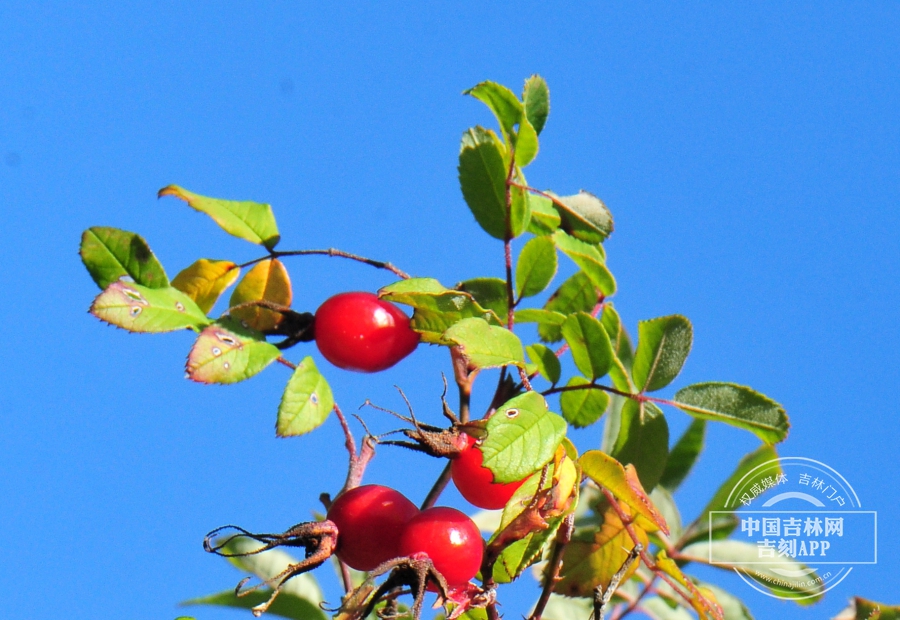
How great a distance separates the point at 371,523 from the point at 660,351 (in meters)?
0.76

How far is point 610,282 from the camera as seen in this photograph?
211 centimetres

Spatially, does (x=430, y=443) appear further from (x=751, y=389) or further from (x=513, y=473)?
(x=751, y=389)

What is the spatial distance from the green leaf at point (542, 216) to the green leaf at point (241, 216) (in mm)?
616

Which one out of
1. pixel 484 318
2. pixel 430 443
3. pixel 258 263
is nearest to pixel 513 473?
pixel 430 443

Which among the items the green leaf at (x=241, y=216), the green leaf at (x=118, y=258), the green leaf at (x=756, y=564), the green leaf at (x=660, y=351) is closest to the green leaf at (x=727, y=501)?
the green leaf at (x=756, y=564)

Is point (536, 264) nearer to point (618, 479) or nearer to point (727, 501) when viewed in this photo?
point (618, 479)

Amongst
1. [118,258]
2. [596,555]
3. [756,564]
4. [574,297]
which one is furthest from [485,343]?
[756,564]

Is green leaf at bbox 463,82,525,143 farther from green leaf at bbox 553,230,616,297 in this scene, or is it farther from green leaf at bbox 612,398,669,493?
green leaf at bbox 612,398,669,493

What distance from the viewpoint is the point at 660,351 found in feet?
6.46

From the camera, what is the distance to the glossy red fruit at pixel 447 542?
5.19 ft

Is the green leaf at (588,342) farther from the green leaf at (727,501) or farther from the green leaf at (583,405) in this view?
the green leaf at (727,501)

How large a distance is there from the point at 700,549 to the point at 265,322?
4.56 ft

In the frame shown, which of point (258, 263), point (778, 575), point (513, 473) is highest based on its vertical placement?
point (258, 263)

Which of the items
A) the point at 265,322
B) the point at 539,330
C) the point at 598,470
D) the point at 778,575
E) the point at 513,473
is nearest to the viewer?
the point at 513,473
